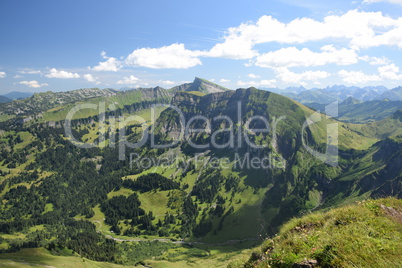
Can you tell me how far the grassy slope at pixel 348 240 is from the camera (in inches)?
320

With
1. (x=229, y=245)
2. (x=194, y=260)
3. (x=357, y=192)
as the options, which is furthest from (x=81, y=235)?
(x=357, y=192)

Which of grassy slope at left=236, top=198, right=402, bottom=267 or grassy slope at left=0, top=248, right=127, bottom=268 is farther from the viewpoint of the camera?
grassy slope at left=0, top=248, right=127, bottom=268

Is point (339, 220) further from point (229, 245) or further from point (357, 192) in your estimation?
point (357, 192)

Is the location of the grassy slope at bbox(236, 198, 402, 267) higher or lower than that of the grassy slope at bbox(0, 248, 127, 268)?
higher

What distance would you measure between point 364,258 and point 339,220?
6746 millimetres

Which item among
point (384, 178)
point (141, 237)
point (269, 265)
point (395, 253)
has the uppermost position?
point (395, 253)

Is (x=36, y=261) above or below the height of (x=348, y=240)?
below

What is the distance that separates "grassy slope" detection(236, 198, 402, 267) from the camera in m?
8.12

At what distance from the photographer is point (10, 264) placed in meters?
93.9

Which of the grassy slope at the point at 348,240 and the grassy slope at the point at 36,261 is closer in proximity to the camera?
the grassy slope at the point at 348,240

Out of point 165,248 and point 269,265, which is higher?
point 269,265

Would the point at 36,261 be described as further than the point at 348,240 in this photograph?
Yes

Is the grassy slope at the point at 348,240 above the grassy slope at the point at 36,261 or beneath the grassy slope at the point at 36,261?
above

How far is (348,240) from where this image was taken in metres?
9.73
